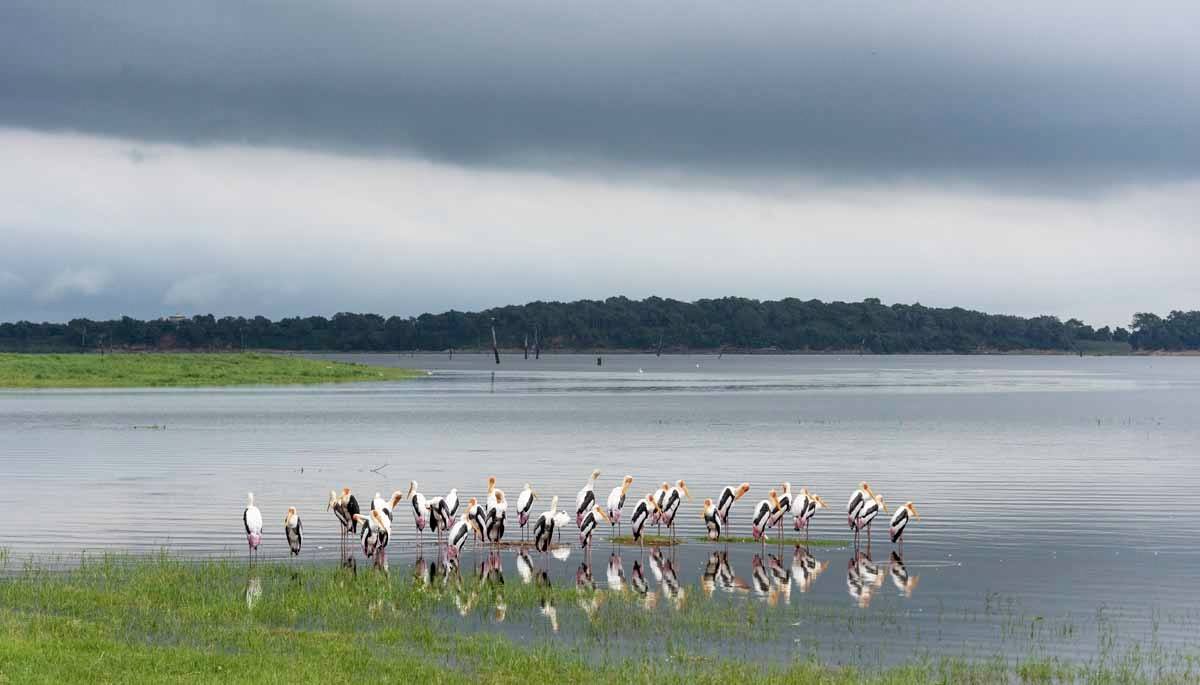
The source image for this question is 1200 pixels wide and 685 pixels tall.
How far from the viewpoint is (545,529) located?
29.0m

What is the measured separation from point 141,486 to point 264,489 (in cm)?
384

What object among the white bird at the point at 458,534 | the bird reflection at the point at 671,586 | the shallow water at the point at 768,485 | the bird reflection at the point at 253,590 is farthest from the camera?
the white bird at the point at 458,534

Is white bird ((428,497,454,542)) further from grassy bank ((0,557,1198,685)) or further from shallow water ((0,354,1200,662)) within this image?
grassy bank ((0,557,1198,685))

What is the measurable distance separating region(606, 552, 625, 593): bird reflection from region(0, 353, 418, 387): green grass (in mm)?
96299

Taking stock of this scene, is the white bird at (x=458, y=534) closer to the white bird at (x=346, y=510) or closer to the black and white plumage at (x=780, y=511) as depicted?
the white bird at (x=346, y=510)

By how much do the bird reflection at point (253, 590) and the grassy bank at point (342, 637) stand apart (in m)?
0.05

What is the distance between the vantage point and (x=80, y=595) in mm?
21781

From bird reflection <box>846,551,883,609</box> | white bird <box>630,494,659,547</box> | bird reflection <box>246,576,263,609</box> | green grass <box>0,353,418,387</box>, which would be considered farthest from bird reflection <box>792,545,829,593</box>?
green grass <box>0,353,418,387</box>

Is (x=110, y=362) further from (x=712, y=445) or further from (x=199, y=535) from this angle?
(x=199, y=535)

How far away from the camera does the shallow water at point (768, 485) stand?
22.7m

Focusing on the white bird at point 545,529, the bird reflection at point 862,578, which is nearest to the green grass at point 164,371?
the white bird at point 545,529

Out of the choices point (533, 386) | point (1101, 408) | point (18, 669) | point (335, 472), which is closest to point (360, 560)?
point (18, 669)

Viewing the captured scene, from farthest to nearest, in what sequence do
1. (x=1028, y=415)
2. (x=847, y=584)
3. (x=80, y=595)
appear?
1. (x=1028, y=415)
2. (x=847, y=584)
3. (x=80, y=595)

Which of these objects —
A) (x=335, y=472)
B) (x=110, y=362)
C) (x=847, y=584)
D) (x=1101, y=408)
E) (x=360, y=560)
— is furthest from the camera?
(x=110, y=362)
